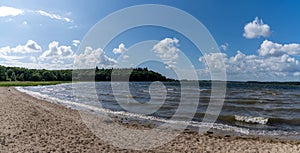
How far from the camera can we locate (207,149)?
10438 millimetres

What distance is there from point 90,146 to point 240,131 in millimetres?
9032

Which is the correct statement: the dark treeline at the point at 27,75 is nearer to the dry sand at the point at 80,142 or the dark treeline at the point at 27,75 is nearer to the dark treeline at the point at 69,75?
the dark treeline at the point at 69,75

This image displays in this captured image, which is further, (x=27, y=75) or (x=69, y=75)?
(x=69, y=75)

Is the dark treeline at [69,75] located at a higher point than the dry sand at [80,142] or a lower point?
higher

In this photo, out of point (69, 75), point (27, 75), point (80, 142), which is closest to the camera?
point (80, 142)

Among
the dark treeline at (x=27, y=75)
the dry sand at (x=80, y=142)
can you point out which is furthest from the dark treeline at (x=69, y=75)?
the dry sand at (x=80, y=142)

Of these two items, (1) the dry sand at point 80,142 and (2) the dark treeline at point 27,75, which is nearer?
(1) the dry sand at point 80,142

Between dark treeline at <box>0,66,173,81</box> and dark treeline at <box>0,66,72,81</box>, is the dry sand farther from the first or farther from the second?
dark treeline at <box>0,66,72,81</box>

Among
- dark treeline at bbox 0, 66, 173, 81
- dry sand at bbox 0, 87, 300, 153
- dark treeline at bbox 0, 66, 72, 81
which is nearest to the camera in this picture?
dry sand at bbox 0, 87, 300, 153

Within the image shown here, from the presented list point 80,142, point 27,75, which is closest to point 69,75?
point 27,75

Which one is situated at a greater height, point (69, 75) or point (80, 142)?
point (69, 75)

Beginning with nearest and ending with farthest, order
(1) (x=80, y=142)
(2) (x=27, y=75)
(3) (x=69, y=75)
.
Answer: (1) (x=80, y=142)
(2) (x=27, y=75)
(3) (x=69, y=75)

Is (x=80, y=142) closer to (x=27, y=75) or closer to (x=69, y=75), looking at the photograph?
(x=27, y=75)

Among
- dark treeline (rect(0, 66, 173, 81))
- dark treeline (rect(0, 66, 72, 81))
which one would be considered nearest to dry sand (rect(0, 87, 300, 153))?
dark treeline (rect(0, 66, 173, 81))
